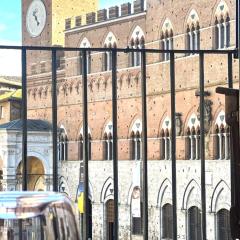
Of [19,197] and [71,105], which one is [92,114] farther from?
[19,197]

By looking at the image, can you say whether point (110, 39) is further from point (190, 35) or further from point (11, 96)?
point (11, 96)

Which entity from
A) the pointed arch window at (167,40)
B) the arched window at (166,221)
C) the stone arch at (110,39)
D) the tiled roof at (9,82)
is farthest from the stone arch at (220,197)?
the tiled roof at (9,82)

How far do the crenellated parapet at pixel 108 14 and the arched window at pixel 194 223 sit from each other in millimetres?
5513

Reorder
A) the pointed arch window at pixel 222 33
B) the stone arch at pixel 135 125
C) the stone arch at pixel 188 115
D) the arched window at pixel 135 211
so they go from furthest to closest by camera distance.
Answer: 1. the stone arch at pixel 135 125
2. the arched window at pixel 135 211
3. the stone arch at pixel 188 115
4. the pointed arch window at pixel 222 33

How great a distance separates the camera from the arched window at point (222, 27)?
13.8 meters

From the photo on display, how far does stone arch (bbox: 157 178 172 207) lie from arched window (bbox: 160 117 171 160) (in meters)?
0.61

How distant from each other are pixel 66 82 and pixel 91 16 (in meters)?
2.05

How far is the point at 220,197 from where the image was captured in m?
13.5

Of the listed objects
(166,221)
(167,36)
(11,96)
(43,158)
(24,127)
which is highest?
(167,36)

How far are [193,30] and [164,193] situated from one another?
4.00 m

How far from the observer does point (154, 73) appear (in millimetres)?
15836

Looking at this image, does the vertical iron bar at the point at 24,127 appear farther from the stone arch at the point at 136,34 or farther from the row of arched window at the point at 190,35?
the stone arch at the point at 136,34

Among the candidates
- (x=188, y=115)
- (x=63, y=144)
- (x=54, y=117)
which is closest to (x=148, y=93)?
(x=188, y=115)

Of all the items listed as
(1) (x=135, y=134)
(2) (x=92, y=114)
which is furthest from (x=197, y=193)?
(2) (x=92, y=114)
